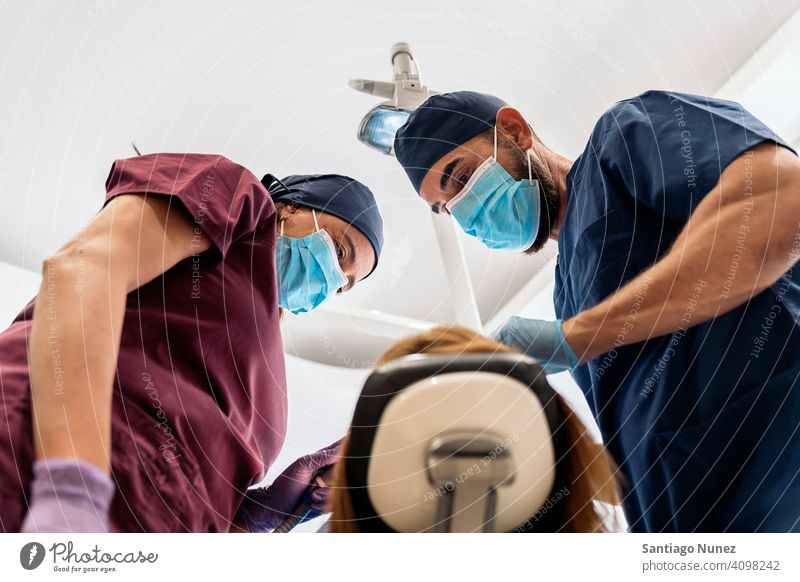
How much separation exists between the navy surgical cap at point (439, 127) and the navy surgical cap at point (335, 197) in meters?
0.08

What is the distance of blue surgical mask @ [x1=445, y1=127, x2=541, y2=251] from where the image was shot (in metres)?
0.81

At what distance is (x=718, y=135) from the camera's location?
0.61m

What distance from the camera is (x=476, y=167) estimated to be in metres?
0.85

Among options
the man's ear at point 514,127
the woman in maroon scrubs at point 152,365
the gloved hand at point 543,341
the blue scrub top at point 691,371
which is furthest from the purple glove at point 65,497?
the man's ear at point 514,127

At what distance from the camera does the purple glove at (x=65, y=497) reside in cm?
44

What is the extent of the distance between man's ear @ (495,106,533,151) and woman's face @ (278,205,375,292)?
246 mm

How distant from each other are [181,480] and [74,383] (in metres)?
0.13

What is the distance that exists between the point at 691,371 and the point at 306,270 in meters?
0.48

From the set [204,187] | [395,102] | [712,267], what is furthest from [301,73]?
[712,267]

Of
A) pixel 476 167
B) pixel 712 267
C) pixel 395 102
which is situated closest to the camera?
pixel 712 267

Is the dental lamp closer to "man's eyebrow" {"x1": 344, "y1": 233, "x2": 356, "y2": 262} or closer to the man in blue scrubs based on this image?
"man's eyebrow" {"x1": 344, "y1": 233, "x2": 356, "y2": 262}

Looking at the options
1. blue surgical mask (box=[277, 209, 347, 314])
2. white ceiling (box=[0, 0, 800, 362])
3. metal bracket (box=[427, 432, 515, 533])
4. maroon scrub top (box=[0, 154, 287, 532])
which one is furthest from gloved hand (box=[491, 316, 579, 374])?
white ceiling (box=[0, 0, 800, 362])

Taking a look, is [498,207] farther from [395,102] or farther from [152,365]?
[152,365]

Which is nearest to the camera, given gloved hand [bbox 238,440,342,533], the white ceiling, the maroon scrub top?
the maroon scrub top
